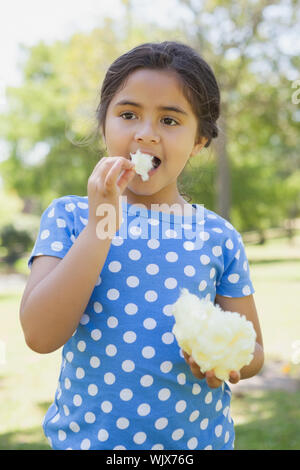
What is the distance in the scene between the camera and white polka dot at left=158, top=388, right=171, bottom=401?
1759 mm

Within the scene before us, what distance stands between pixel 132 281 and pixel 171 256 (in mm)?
168

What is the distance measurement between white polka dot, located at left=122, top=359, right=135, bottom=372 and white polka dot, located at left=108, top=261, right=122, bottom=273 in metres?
0.30

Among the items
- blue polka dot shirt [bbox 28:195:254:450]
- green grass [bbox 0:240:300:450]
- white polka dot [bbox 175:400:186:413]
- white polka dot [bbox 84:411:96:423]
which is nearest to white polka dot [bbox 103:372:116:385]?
blue polka dot shirt [bbox 28:195:254:450]

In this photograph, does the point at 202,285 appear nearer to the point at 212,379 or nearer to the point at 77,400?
the point at 212,379

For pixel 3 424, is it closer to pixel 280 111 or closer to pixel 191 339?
pixel 191 339

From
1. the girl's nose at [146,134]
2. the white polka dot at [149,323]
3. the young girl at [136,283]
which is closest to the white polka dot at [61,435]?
the young girl at [136,283]

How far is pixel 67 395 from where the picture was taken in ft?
6.00

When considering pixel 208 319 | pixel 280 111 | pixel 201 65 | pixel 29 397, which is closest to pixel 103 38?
pixel 280 111

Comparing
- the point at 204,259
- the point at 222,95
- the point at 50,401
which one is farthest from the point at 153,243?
the point at 222,95

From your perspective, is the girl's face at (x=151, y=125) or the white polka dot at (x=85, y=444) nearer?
the white polka dot at (x=85, y=444)

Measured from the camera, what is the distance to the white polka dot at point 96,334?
1777mm

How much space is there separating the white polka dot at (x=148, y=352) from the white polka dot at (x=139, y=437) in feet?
0.77

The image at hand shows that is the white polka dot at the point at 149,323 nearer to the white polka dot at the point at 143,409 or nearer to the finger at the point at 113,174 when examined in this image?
the white polka dot at the point at 143,409

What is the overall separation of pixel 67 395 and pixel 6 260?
80.7ft
